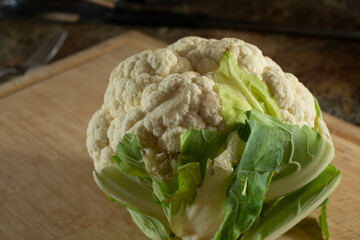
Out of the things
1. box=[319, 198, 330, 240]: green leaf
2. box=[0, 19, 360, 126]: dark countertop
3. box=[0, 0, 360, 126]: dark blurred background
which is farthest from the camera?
box=[0, 0, 360, 126]: dark blurred background

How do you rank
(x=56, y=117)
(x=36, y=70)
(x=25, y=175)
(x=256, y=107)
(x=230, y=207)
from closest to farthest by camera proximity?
(x=230, y=207), (x=256, y=107), (x=25, y=175), (x=56, y=117), (x=36, y=70)

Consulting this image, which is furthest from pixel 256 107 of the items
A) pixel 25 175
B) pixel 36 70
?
pixel 36 70

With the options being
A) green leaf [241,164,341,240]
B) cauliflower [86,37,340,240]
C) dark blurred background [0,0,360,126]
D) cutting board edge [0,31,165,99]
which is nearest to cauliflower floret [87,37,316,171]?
cauliflower [86,37,340,240]

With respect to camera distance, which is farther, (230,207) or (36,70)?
(36,70)

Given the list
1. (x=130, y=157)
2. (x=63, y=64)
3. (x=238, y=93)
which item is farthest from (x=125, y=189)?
(x=63, y=64)

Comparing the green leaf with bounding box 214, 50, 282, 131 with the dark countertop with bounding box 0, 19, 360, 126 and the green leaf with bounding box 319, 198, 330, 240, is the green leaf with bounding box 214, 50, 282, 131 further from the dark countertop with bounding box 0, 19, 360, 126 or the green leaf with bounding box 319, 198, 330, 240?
the dark countertop with bounding box 0, 19, 360, 126

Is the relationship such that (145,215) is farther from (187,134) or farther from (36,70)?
(36,70)

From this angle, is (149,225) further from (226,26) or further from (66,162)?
(226,26)
